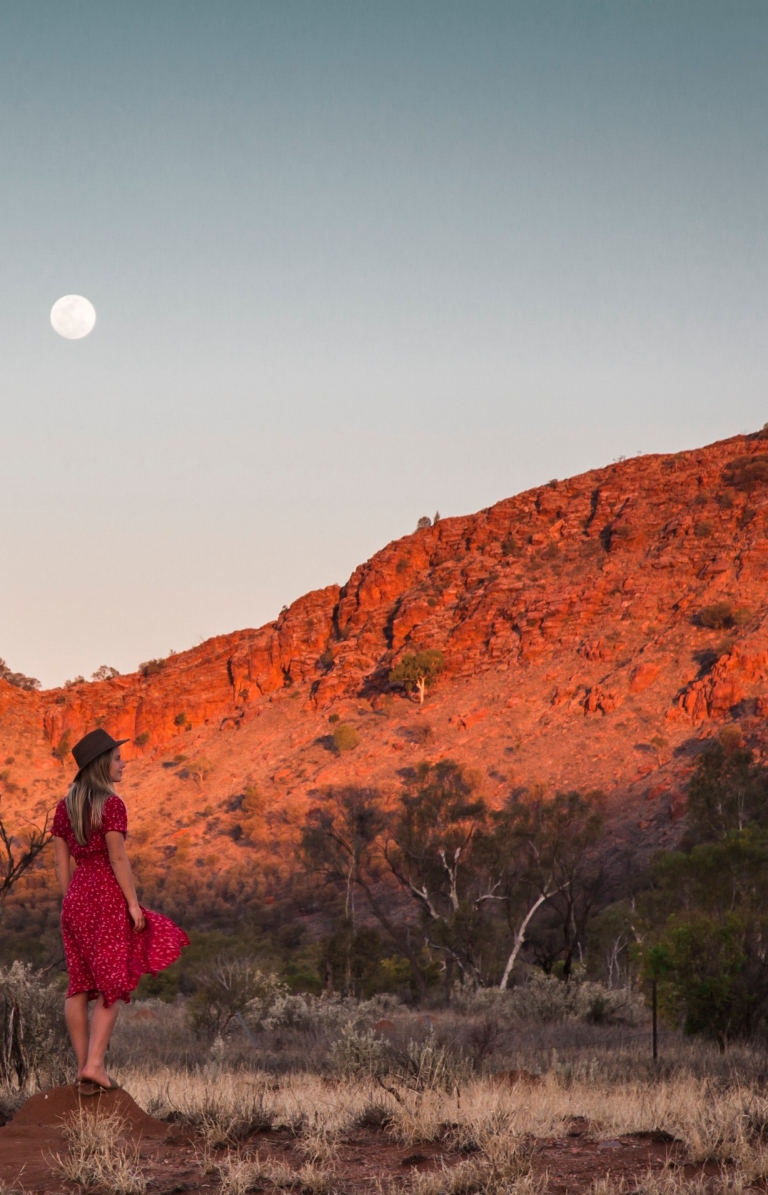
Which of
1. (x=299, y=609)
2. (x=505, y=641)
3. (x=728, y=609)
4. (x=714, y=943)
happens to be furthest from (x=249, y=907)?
(x=299, y=609)

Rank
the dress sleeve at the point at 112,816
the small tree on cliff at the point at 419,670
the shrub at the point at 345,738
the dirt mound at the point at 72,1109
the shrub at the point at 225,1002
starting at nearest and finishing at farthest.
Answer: the dirt mound at the point at 72,1109
the dress sleeve at the point at 112,816
the shrub at the point at 225,1002
the shrub at the point at 345,738
the small tree on cliff at the point at 419,670

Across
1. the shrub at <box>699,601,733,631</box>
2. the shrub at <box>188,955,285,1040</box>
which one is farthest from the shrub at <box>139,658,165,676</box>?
the shrub at <box>188,955,285,1040</box>

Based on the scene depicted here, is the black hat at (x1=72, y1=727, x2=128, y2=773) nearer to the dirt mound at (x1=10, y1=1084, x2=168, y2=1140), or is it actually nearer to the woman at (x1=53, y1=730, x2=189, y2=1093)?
the woman at (x1=53, y1=730, x2=189, y2=1093)

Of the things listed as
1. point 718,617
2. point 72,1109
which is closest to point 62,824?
point 72,1109

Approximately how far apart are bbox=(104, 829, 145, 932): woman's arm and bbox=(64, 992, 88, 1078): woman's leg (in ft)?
1.53

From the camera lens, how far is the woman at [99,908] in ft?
17.3

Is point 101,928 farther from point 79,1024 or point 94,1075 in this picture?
point 94,1075

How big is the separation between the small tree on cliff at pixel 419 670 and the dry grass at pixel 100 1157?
52.7 metres

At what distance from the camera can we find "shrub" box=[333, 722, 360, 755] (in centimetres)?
5397

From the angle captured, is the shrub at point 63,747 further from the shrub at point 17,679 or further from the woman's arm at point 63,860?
the woman's arm at point 63,860

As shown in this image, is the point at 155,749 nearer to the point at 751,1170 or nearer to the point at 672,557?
the point at 672,557

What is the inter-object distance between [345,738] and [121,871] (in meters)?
49.1

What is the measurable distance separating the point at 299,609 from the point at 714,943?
6600 centimetres

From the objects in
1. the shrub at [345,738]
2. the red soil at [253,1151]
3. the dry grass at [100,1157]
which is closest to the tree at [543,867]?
the red soil at [253,1151]
